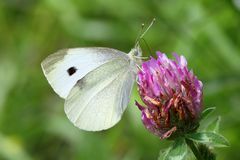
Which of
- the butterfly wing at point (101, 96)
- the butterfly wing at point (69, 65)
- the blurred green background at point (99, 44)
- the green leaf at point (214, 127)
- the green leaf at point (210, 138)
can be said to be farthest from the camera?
the blurred green background at point (99, 44)

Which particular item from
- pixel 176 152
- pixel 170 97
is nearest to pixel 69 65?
pixel 170 97

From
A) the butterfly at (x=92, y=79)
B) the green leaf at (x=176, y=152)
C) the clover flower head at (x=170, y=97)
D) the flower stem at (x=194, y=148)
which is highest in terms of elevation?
Answer: the butterfly at (x=92, y=79)

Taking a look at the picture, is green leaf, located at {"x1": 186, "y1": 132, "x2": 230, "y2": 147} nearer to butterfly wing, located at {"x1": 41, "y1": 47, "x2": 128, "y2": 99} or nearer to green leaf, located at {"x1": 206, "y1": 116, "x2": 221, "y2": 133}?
green leaf, located at {"x1": 206, "y1": 116, "x2": 221, "y2": 133}

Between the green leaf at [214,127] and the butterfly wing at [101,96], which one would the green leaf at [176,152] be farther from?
the butterfly wing at [101,96]

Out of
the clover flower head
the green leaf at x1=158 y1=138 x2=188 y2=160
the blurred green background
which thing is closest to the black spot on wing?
the clover flower head

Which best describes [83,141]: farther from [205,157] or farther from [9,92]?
[205,157]

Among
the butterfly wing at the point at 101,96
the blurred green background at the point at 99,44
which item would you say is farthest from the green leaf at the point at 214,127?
the blurred green background at the point at 99,44

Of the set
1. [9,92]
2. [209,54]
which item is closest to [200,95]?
[209,54]
